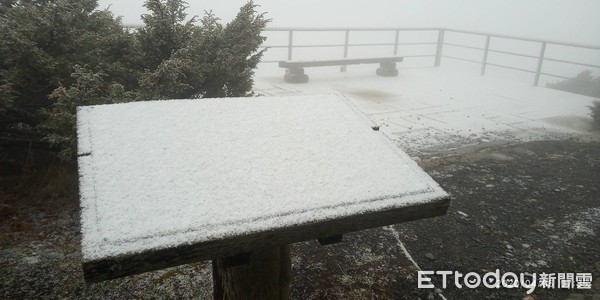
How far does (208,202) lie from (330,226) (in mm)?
473

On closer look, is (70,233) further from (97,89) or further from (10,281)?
(97,89)

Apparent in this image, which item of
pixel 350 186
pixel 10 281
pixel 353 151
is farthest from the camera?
pixel 10 281

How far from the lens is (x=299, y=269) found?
2.78 metres

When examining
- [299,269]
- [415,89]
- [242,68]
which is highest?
[242,68]

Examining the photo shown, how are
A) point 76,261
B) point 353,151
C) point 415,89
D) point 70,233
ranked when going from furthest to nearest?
point 415,89, point 70,233, point 76,261, point 353,151

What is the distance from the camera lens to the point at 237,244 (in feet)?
4.25

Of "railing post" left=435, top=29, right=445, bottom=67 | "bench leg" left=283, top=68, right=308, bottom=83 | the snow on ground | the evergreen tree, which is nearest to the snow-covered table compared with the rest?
the evergreen tree

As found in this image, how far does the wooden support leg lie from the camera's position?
1.72 metres

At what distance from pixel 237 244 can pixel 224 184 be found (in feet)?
0.99

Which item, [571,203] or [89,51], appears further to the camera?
[571,203]

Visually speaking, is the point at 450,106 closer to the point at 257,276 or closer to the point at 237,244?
the point at 257,276

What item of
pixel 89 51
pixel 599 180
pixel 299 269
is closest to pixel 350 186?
pixel 299 269

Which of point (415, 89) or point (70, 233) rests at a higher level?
point (415, 89)

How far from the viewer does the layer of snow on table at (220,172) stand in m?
1.28
